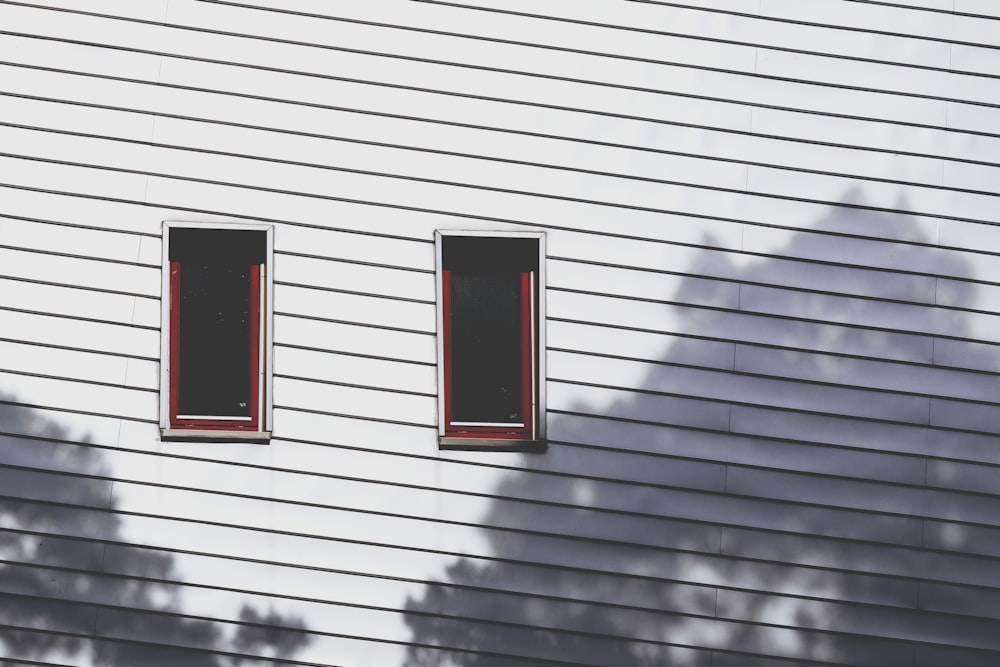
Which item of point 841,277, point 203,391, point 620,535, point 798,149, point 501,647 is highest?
point 798,149

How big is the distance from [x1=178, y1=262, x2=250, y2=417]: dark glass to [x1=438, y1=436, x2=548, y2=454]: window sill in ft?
4.32

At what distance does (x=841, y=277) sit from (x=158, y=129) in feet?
14.7

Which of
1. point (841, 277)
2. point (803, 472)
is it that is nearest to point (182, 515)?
point (803, 472)

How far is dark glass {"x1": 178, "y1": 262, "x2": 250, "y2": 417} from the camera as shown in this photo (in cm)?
656

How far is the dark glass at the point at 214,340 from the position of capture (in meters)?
6.56

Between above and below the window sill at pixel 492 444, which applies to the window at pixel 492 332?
above

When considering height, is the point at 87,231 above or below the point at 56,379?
above

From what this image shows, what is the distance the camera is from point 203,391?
6.57m

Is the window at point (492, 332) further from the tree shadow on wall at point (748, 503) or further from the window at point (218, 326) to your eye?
the window at point (218, 326)

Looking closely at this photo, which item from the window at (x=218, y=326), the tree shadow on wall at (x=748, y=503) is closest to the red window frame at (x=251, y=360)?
the window at (x=218, y=326)

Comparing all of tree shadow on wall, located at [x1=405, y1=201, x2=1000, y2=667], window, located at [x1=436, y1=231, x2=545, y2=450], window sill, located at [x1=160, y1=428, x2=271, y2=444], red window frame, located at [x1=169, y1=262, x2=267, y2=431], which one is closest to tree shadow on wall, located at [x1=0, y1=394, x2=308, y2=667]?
window sill, located at [x1=160, y1=428, x2=271, y2=444]

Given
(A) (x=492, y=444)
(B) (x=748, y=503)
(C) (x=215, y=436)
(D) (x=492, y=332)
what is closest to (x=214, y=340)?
(C) (x=215, y=436)

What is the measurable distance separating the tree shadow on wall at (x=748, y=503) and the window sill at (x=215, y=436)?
1.43 m

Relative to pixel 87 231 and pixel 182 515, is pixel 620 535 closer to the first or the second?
pixel 182 515
